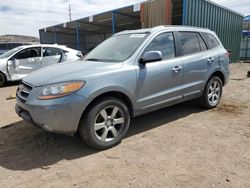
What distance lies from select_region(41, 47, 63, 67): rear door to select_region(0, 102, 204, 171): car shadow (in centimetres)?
575

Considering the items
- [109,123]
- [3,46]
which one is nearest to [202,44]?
[109,123]

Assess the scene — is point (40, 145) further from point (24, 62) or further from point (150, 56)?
point (24, 62)

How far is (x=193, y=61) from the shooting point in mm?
4797

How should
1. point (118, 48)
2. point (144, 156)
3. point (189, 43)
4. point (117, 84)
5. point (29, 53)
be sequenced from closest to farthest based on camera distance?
point (144, 156) < point (117, 84) < point (118, 48) < point (189, 43) < point (29, 53)

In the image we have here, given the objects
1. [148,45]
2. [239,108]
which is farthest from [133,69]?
[239,108]

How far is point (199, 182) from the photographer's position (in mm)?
2793

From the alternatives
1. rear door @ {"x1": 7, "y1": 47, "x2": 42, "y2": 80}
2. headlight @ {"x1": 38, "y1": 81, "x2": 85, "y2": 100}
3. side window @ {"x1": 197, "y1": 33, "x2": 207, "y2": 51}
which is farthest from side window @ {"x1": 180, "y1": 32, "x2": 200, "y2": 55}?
rear door @ {"x1": 7, "y1": 47, "x2": 42, "y2": 80}

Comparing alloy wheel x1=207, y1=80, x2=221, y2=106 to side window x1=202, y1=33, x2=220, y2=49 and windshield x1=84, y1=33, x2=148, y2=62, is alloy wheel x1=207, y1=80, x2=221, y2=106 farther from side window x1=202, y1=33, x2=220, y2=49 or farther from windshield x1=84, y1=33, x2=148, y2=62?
windshield x1=84, y1=33, x2=148, y2=62

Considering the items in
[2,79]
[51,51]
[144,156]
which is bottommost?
[144,156]

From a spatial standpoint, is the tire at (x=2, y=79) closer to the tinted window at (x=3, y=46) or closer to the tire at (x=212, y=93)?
the tire at (x=212, y=93)

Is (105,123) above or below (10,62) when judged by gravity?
below

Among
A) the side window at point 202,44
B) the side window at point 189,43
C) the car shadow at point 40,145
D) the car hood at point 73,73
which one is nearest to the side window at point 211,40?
the side window at point 202,44

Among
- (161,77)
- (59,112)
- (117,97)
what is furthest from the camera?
(161,77)

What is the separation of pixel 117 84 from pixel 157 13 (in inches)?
372
